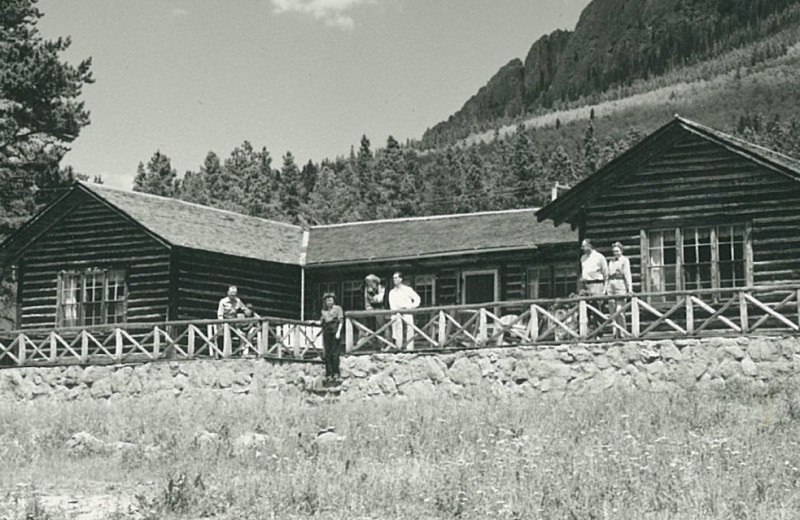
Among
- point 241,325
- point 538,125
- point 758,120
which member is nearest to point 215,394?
point 241,325

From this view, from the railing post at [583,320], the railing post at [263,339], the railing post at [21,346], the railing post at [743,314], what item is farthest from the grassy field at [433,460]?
the railing post at [21,346]

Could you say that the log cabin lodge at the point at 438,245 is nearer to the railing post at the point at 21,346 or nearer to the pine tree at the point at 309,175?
the railing post at the point at 21,346

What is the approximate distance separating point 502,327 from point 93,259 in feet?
41.4

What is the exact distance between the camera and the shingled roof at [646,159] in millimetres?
24453

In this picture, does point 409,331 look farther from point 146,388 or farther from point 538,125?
point 538,125

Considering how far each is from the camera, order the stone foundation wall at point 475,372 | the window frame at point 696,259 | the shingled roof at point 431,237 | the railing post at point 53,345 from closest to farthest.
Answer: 1. the stone foundation wall at point 475,372
2. the window frame at point 696,259
3. the railing post at point 53,345
4. the shingled roof at point 431,237

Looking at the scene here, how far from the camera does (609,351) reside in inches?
840

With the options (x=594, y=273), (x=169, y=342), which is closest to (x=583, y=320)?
(x=594, y=273)

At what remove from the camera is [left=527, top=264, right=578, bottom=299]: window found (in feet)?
98.2

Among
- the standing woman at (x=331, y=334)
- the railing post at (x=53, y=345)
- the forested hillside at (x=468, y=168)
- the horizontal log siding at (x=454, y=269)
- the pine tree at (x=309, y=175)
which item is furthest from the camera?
the pine tree at (x=309, y=175)

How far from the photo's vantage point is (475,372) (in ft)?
73.7

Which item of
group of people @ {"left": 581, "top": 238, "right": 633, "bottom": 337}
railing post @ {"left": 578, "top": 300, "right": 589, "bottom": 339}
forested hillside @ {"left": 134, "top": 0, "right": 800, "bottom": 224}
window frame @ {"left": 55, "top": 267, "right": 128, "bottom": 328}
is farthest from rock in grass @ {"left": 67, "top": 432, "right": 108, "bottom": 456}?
forested hillside @ {"left": 134, "top": 0, "right": 800, "bottom": 224}

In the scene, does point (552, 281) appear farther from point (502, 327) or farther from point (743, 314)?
point (743, 314)

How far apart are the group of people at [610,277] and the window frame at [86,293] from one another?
1253cm
